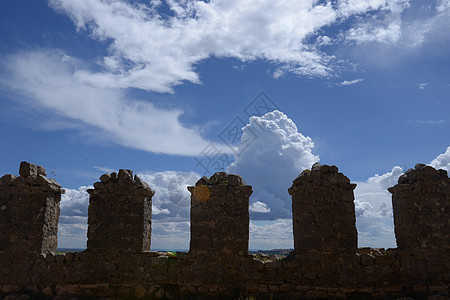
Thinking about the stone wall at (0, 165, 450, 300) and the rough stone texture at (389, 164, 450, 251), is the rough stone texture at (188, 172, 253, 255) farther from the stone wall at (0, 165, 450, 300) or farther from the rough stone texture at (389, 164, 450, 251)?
the rough stone texture at (389, 164, 450, 251)

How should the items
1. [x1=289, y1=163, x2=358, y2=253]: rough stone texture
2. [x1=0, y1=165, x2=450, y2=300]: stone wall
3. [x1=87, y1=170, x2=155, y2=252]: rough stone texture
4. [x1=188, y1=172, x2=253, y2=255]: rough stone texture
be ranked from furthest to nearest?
[x1=87, y1=170, x2=155, y2=252]: rough stone texture
[x1=188, y1=172, x2=253, y2=255]: rough stone texture
[x1=289, y1=163, x2=358, y2=253]: rough stone texture
[x1=0, y1=165, x2=450, y2=300]: stone wall

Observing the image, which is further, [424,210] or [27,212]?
[27,212]

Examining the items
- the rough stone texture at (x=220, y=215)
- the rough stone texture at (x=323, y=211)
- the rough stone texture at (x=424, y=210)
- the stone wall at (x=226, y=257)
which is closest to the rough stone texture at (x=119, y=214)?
the stone wall at (x=226, y=257)

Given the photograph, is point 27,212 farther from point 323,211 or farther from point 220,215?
point 323,211

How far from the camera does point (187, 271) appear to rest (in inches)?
373

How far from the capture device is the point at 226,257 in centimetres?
942

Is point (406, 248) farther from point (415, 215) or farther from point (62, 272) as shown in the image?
point (62, 272)

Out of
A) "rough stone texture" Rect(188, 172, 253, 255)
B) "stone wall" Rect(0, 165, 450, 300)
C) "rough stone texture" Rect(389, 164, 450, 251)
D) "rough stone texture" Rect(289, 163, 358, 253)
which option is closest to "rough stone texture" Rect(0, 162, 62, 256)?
"stone wall" Rect(0, 165, 450, 300)

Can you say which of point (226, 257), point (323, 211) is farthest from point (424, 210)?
point (226, 257)

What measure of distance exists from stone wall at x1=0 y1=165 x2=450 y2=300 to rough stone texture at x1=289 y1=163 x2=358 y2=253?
0.03 m

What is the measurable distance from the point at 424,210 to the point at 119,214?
774 cm

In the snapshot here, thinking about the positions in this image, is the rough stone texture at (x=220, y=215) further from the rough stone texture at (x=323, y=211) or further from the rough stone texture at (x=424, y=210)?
the rough stone texture at (x=424, y=210)

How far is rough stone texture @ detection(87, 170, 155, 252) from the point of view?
9.75m

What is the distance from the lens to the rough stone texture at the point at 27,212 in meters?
9.85
